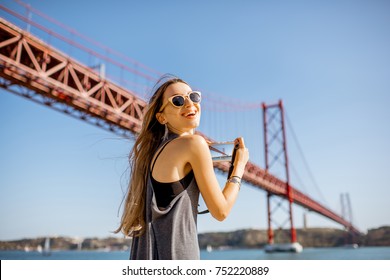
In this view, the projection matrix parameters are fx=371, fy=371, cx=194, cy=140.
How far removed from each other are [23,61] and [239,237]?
37.5 meters

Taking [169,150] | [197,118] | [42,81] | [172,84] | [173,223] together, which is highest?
[42,81]

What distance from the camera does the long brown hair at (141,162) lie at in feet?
3.81

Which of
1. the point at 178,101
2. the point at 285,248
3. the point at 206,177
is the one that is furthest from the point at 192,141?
the point at 285,248

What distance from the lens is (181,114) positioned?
1175mm

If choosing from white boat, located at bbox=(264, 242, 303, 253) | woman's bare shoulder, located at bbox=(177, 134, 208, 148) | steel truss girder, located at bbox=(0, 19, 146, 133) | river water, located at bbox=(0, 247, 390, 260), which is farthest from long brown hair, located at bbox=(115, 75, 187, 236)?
white boat, located at bbox=(264, 242, 303, 253)

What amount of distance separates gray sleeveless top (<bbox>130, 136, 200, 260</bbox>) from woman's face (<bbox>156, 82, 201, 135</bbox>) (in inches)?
7.3

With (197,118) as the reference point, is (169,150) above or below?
below

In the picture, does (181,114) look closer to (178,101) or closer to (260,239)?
(178,101)

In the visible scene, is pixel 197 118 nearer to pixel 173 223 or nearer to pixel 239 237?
pixel 173 223

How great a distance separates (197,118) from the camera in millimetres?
1189

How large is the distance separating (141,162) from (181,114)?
0.21 meters

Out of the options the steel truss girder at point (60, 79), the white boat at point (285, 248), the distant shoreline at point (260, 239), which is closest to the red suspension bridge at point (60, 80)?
the steel truss girder at point (60, 79)

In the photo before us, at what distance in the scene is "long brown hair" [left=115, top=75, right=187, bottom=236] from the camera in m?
1.16
